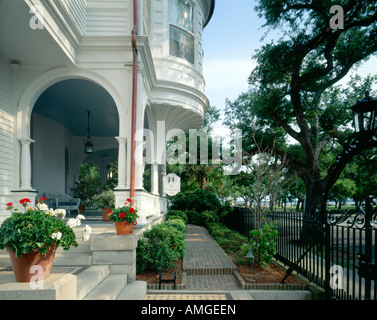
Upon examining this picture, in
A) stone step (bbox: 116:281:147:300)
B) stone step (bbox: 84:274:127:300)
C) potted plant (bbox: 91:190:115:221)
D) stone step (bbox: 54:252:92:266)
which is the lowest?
stone step (bbox: 116:281:147:300)

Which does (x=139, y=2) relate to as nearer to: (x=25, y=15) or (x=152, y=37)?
(x=152, y=37)

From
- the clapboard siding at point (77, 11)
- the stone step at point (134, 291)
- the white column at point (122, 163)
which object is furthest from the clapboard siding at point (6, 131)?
the stone step at point (134, 291)

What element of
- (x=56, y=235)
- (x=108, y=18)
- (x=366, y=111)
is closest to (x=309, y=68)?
(x=366, y=111)

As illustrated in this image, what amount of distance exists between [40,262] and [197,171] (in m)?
20.4

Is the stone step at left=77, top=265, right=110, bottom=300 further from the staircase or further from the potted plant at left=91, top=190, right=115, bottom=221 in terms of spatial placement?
the potted plant at left=91, top=190, right=115, bottom=221

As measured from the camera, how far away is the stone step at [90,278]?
4203 mm

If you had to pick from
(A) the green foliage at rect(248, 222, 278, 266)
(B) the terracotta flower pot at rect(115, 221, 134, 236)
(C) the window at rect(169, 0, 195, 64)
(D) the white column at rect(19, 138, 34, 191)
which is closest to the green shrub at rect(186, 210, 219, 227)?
(C) the window at rect(169, 0, 195, 64)

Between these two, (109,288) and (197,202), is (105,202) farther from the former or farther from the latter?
(197,202)

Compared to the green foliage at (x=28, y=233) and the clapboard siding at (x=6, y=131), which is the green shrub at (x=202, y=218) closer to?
the clapboard siding at (x=6, y=131)

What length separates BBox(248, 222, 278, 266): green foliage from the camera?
6867 millimetres

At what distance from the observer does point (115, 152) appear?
59.2ft

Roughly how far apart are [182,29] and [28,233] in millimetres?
9260

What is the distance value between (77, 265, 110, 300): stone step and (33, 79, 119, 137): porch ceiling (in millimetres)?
5242

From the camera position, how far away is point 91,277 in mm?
4734
